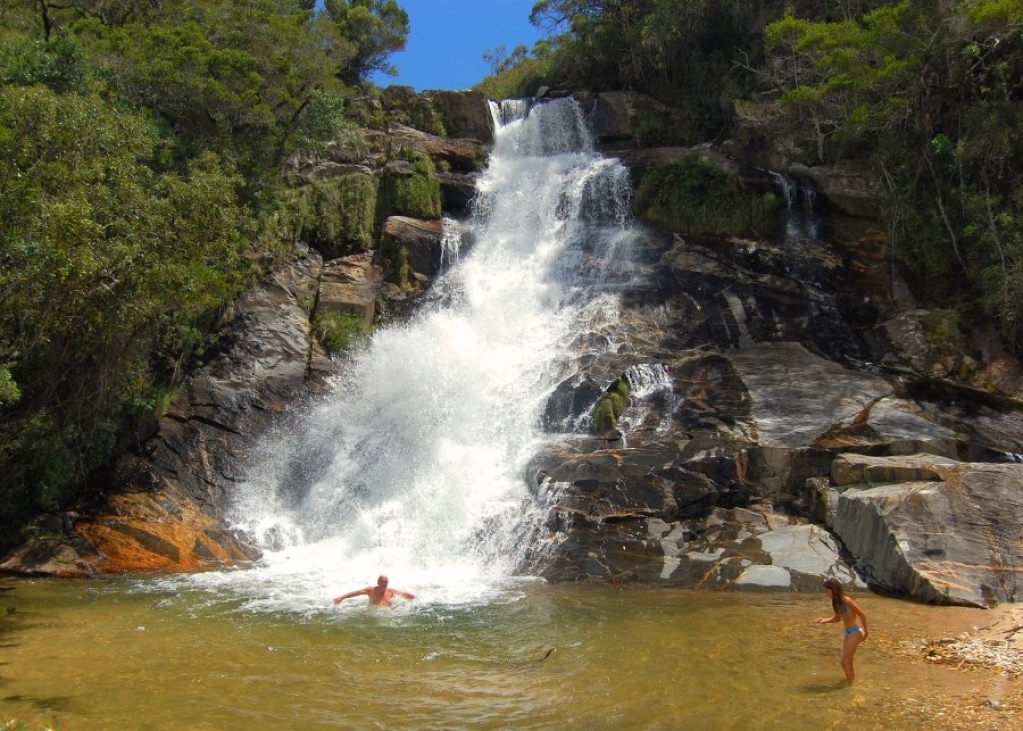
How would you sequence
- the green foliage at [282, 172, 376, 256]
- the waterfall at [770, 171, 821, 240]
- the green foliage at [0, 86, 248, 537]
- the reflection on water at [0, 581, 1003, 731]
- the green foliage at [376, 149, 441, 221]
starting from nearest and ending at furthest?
the reflection on water at [0, 581, 1003, 731], the green foliage at [0, 86, 248, 537], the waterfall at [770, 171, 821, 240], the green foliage at [282, 172, 376, 256], the green foliage at [376, 149, 441, 221]

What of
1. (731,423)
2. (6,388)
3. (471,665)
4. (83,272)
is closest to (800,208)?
(731,423)

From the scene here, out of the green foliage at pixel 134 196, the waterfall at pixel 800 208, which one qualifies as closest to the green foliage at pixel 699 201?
the waterfall at pixel 800 208

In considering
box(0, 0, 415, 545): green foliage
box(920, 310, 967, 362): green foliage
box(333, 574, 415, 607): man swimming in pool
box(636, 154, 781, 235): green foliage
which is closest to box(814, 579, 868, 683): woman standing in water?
box(333, 574, 415, 607): man swimming in pool

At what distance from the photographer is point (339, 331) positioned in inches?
810

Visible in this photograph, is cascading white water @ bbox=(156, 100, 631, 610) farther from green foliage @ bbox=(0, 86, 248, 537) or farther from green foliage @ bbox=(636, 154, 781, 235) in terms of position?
green foliage @ bbox=(0, 86, 248, 537)

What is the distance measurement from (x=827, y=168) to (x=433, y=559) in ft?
57.3

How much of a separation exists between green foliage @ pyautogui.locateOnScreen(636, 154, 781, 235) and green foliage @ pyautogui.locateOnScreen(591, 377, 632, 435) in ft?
26.5

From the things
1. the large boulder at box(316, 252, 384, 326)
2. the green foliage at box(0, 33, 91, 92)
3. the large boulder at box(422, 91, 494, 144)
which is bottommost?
the large boulder at box(316, 252, 384, 326)

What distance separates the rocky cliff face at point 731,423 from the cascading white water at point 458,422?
2.54 feet

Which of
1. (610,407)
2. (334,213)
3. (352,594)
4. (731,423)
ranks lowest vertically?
(352,594)

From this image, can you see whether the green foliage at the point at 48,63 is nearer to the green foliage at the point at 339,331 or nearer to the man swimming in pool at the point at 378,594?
the green foliage at the point at 339,331

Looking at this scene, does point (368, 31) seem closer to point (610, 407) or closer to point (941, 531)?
point (610, 407)

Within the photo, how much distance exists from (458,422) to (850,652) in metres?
11.2

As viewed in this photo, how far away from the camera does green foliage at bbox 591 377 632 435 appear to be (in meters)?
16.3
